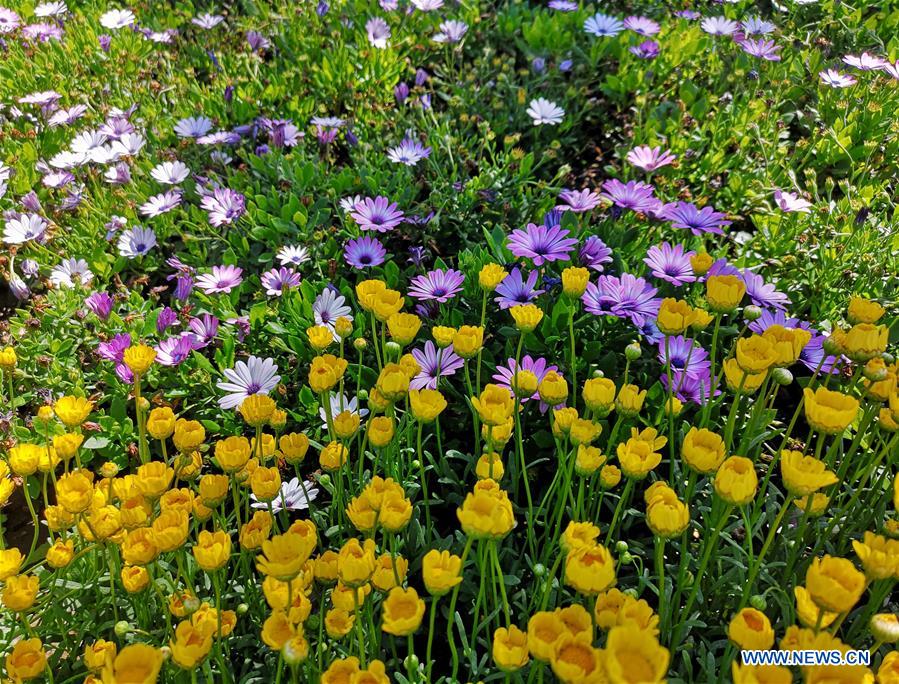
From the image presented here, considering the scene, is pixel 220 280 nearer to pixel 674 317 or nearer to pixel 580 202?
pixel 580 202

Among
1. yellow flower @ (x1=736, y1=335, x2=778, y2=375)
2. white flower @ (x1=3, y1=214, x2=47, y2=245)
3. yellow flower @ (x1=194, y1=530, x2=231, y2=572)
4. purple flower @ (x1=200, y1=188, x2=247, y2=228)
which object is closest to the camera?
yellow flower @ (x1=194, y1=530, x2=231, y2=572)

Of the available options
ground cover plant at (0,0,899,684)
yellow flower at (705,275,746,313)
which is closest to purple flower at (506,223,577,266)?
ground cover plant at (0,0,899,684)

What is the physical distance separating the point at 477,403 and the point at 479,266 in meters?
0.93

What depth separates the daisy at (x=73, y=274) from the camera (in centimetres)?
254

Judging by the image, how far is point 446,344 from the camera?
161cm

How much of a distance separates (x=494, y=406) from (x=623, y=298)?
846 millimetres

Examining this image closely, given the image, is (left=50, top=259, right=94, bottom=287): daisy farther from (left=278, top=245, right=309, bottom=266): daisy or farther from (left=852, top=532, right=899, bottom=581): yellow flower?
(left=852, top=532, right=899, bottom=581): yellow flower

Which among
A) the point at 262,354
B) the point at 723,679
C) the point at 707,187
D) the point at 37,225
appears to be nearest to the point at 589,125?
the point at 707,187

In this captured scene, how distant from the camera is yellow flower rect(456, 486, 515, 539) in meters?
1.06

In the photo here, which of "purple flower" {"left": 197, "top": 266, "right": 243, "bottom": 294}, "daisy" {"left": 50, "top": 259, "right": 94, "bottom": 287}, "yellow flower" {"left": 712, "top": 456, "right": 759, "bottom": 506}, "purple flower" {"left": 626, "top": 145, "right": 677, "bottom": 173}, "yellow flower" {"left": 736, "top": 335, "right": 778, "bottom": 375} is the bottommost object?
"daisy" {"left": 50, "top": 259, "right": 94, "bottom": 287}

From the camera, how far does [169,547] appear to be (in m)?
1.21

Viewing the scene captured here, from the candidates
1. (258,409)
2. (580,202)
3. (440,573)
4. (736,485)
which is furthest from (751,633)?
(580,202)

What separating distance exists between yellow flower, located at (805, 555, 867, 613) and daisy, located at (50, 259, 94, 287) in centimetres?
239

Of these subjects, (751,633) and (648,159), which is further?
(648,159)
